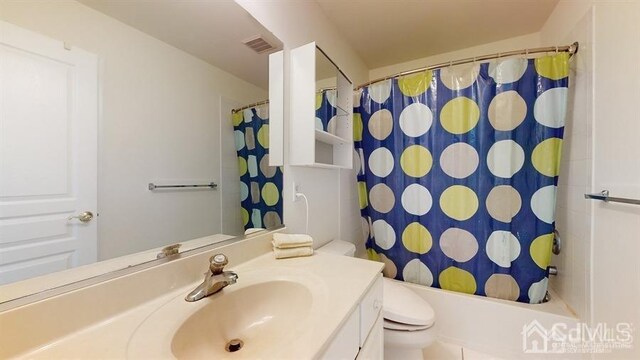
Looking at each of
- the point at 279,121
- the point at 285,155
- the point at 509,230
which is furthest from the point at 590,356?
the point at 279,121

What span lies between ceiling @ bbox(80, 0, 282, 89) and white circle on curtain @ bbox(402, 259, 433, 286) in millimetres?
1476

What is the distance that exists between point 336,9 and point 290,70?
2.46 ft

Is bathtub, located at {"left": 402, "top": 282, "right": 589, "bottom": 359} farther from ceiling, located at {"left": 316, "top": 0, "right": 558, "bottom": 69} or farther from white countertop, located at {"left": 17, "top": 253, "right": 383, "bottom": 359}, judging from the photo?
ceiling, located at {"left": 316, "top": 0, "right": 558, "bottom": 69}

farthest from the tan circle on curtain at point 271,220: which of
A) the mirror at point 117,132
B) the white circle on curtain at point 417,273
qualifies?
the white circle on curtain at point 417,273

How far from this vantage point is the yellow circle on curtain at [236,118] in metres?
0.97

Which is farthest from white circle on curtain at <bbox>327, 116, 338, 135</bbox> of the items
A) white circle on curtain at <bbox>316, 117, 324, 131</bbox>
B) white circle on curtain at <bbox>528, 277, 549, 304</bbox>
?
white circle on curtain at <bbox>528, 277, 549, 304</bbox>

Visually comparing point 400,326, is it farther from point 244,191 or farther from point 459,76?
point 459,76

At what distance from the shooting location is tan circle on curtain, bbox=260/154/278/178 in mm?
1113

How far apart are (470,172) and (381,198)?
0.58m

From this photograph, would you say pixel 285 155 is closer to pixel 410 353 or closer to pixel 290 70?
pixel 290 70

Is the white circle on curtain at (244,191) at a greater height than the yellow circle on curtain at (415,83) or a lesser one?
lesser

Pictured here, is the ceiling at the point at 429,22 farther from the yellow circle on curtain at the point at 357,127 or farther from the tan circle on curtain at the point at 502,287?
the tan circle on curtain at the point at 502,287

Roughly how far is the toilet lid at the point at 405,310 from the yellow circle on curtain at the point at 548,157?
1011mm

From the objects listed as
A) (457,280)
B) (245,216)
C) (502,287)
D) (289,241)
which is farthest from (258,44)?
(502,287)
